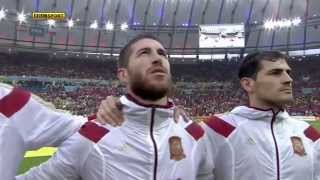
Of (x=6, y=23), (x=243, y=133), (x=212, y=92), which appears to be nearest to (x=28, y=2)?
(x=6, y=23)

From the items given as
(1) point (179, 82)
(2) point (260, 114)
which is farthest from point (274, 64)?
(1) point (179, 82)

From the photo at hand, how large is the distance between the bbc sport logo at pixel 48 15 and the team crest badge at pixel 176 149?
174 ft

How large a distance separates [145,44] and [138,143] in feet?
2.15

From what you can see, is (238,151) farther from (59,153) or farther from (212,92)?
(212,92)

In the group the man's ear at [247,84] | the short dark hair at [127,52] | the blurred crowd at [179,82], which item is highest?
the short dark hair at [127,52]

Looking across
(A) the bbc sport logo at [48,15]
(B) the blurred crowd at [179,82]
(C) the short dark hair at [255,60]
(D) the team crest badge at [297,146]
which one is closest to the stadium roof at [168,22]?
(A) the bbc sport logo at [48,15]

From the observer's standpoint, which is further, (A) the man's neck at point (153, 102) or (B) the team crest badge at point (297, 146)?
(B) the team crest badge at point (297, 146)

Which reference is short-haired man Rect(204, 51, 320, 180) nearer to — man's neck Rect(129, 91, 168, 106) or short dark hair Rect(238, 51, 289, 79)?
short dark hair Rect(238, 51, 289, 79)

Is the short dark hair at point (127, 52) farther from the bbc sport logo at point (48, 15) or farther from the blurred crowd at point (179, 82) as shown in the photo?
the bbc sport logo at point (48, 15)

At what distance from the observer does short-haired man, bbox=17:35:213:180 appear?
3092mm

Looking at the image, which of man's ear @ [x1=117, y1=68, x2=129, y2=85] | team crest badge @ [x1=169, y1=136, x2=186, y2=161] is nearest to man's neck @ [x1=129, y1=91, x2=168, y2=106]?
man's ear @ [x1=117, y1=68, x2=129, y2=85]

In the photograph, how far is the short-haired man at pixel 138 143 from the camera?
309cm

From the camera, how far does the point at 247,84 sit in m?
4.04

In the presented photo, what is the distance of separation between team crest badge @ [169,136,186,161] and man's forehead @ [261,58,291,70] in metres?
1.15
